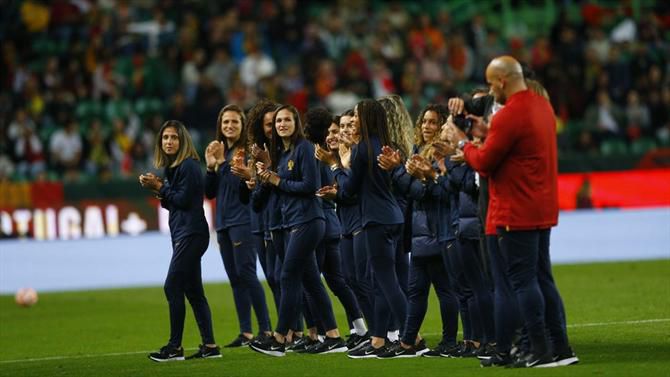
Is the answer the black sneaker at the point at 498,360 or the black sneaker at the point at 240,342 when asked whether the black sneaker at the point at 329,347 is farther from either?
the black sneaker at the point at 498,360

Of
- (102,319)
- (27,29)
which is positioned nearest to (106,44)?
(27,29)

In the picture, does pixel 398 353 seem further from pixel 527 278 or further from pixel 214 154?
pixel 214 154

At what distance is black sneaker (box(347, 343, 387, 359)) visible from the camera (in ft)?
35.6

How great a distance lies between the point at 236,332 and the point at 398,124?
4.02 metres

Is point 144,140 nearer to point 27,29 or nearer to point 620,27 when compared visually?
point 27,29

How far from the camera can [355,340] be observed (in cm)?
1179

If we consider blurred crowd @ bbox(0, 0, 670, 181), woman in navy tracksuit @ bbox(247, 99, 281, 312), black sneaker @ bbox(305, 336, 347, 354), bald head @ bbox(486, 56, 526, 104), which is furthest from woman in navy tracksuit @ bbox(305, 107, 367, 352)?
blurred crowd @ bbox(0, 0, 670, 181)

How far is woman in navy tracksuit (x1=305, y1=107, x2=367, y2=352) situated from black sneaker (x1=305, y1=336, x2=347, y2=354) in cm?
24

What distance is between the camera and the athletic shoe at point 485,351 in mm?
10269

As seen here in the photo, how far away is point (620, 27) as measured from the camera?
29.5 m

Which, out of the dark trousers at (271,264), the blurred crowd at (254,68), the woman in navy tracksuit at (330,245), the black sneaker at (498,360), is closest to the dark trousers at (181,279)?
the dark trousers at (271,264)

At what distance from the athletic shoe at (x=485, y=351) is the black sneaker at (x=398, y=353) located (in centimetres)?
58

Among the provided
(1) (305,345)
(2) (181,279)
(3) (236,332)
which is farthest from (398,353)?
(3) (236,332)

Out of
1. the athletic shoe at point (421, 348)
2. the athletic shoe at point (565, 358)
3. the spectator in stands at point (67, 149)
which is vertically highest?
the spectator in stands at point (67, 149)
